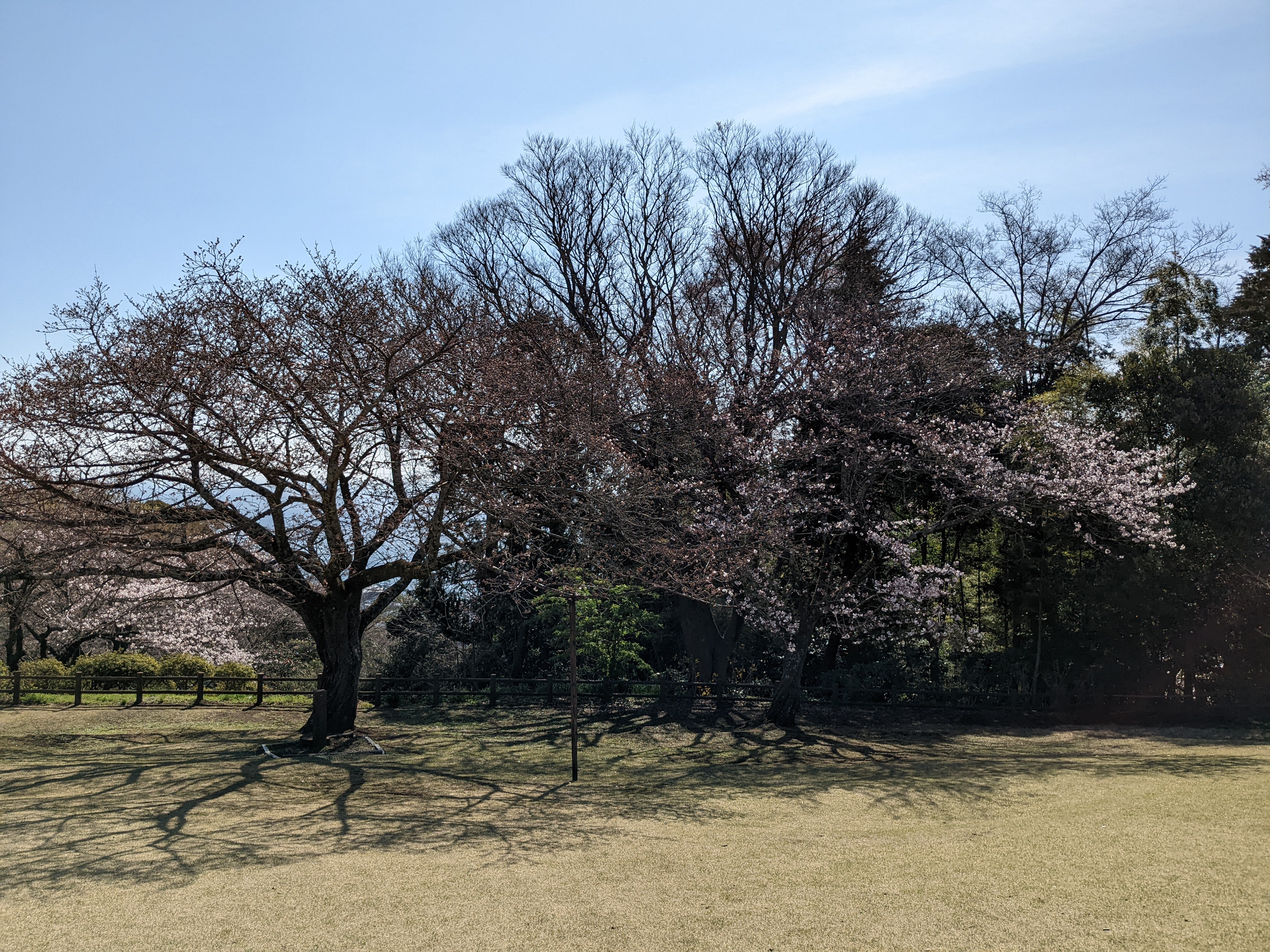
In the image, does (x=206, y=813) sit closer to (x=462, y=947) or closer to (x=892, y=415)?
(x=462, y=947)

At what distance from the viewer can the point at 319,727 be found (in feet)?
43.0

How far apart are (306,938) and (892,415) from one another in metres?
14.8

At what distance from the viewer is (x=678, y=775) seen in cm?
1252

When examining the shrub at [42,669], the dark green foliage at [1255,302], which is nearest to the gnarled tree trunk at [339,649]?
the shrub at [42,669]

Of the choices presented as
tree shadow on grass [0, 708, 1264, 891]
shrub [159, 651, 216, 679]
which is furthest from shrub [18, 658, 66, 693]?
tree shadow on grass [0, 708, 1264, 891]

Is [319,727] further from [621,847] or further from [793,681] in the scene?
[793,681]

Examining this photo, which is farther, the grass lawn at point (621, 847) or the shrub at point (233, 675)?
the shrub at point (233, 675)

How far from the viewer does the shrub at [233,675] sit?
18.9 metres

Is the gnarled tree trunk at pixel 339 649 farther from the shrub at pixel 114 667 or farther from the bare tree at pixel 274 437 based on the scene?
the shrub at pixel 114 667

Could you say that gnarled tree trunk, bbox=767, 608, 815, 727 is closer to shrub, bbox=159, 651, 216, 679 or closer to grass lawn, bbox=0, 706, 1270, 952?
grass lawn, bbox=0, 706, 1270, 952

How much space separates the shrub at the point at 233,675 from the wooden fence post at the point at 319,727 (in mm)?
6166

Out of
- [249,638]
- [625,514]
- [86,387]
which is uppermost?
[86,387]

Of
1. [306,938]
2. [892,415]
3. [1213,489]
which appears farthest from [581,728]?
[1213,489]

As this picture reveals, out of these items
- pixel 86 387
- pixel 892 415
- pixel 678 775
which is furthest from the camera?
pixel 892 415
